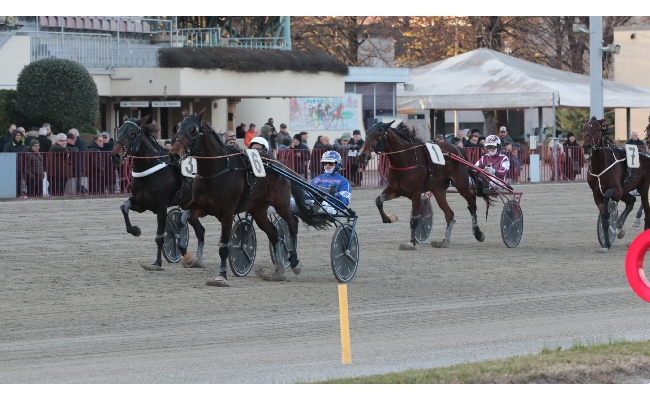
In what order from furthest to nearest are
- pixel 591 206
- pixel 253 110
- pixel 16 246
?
pixel 253 110, pixel 591 206, pixel 16 246

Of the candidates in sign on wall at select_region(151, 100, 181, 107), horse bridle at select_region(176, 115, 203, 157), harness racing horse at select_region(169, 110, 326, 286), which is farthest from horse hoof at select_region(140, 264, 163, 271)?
sign on wall at select_region(151, 100, 181, 107)

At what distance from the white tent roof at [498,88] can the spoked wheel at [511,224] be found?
52.6ft

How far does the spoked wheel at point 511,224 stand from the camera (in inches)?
634

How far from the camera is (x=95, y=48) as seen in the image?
31.4 meters

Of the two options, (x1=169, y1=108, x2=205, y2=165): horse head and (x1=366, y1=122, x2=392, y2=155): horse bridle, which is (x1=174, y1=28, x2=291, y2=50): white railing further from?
(x1=169, y1=108, x2=205, y2=165): horse head

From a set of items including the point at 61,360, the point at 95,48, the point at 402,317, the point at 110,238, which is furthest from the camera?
the point at 95,48

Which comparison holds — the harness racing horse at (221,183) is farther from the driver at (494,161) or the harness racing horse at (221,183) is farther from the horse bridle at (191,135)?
the driver at (494,161)

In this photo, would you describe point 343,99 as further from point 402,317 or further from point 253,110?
point 402,317

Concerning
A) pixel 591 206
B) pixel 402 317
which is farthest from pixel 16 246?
pixel 591 206

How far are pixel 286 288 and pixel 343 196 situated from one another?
4.43ft

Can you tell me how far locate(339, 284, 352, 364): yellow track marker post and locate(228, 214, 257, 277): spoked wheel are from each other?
180 inches

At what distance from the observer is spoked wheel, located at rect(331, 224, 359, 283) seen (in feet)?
39.3

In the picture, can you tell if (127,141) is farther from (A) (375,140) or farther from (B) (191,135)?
(A) (375,140)

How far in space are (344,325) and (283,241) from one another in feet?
17.1
